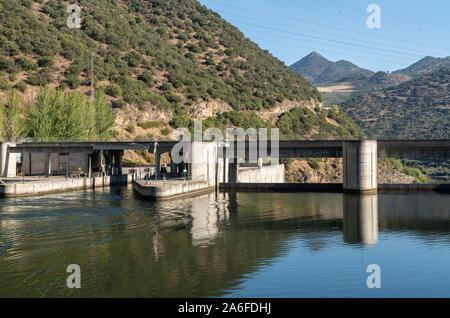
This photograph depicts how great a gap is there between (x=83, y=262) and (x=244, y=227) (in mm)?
18235

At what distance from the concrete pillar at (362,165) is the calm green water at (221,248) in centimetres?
785

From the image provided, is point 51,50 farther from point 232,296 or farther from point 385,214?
point 232,296

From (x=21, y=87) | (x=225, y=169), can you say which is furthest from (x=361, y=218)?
(x=21, y=87)

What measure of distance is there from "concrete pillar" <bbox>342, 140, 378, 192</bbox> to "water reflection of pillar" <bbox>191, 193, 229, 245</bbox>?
2082 cm

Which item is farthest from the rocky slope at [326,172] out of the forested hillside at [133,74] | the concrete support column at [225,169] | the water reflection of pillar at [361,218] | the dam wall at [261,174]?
the water reflection of pillar at [361,218]

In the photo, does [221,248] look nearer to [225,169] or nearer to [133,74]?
[225,169]

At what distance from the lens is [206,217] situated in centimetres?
5312

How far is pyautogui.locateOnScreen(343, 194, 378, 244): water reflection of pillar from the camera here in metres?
43.5

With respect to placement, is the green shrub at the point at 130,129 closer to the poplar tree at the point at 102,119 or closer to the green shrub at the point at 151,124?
the green shrub at the point at 151,124

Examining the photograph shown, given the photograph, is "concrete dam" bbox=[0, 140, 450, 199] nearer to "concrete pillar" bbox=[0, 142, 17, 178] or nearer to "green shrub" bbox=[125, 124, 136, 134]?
"concrete pillar" bbox=[0, 142, 17, 178]

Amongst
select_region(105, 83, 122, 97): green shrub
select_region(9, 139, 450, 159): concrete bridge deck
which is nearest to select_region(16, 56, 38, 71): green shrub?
select_region(105, 83, 122, 97): green shrub

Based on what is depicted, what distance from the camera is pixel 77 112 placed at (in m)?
103
